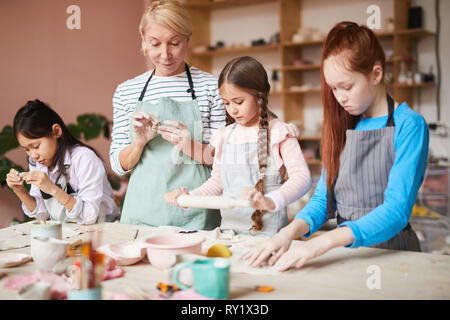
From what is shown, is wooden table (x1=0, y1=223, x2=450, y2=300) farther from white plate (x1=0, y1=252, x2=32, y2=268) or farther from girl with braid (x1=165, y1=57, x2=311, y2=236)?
girl with braid (x1=165, y1=57, x2=311, y2=236)

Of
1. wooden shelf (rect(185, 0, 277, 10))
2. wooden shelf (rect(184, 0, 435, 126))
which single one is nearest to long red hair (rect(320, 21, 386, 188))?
wooden shelf (rect(184, 0, 435, 126))

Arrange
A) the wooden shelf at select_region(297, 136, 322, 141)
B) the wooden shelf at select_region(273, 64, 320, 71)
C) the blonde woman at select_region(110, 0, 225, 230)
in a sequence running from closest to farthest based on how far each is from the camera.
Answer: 1. the blonde woman at select_region(110, 0, 225, 230)
2. the wooden shelf at select_region(273, 64, 320, 71)
3. the wooden shelf at select_region(297, 136, 322, 141)

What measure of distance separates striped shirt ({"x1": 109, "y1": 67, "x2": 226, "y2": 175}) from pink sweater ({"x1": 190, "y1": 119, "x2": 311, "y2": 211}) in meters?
0.14

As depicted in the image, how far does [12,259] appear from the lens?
1.12 meters

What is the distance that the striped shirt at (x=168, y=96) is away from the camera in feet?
5.03

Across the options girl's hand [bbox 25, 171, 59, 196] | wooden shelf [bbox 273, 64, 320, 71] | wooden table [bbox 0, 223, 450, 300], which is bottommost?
wooden table [bbox 0, 223, 450, 300]

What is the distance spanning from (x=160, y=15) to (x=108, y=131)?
1374 mm

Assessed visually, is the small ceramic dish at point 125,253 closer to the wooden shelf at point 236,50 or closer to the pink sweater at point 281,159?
the pink sweater at point 281,159

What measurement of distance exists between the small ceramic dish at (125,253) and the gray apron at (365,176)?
1.67ft

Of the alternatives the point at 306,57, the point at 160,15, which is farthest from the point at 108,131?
the point at 306,57

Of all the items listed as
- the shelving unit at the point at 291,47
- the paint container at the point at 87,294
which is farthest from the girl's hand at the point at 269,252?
the shelving unit at the point at 291,47

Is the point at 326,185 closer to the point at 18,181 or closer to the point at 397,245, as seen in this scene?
the point at 397,245

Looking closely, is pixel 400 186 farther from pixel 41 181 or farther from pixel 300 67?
pixel 300 67

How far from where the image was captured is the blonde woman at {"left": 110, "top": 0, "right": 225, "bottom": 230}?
1463 millimetres
